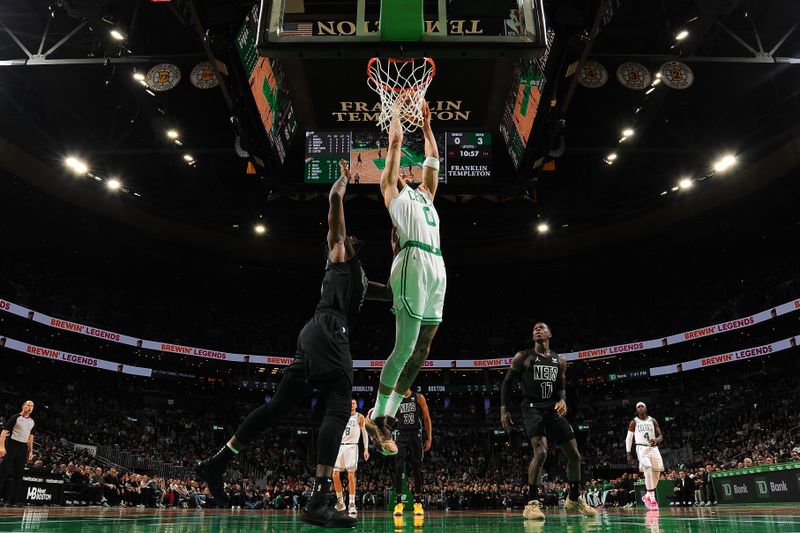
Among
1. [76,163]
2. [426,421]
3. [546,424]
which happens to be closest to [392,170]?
[546,424]

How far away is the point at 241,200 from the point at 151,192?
4115mm

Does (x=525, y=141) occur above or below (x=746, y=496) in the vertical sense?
above

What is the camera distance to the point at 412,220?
5109 mm

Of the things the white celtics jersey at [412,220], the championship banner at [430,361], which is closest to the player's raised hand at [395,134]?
the white celtics jersey at [412,220]

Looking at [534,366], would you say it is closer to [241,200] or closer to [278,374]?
[241,200]

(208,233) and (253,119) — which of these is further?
(208,233)

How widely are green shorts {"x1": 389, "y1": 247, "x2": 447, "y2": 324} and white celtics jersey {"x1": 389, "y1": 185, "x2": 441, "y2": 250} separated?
0.11 m

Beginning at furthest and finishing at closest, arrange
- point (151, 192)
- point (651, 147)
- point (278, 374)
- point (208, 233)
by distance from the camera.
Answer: point (278, 374), point (208, 233), point (151, 192), point (651, 147)

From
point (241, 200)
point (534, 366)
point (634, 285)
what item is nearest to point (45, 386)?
point (241, 200)

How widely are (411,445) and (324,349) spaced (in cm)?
698

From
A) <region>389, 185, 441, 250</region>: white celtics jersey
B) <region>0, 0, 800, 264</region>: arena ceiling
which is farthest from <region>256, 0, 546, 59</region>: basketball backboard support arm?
<region>0, 0, 800, 264</region>: arena ceiling

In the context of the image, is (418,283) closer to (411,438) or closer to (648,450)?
(411,438)

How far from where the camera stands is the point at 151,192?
89.8 feet

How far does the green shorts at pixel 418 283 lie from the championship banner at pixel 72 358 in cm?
2778
